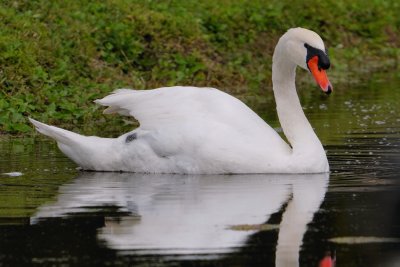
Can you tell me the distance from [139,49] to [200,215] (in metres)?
8.86

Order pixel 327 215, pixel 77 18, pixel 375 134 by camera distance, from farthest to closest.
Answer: pixel 77 18 < pixel 375 134 < pixel 327 215

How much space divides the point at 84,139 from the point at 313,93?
7.33m

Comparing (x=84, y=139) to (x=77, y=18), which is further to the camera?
(x=77, y=18)

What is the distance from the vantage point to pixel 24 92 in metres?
14.2

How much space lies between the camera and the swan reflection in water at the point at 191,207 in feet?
24.3

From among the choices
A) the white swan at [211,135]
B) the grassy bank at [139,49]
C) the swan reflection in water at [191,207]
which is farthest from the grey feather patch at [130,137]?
the grassy bank at [139,49]

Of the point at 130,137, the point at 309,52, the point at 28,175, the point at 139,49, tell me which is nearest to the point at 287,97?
the point at 309,52

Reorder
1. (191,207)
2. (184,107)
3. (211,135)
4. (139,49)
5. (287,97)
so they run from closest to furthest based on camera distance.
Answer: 1. (191,207)
2. (211,135)
3. (184,107)
4. (287,97)
5. (139,49)

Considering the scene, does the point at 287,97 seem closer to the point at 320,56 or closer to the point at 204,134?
the point at 320,56

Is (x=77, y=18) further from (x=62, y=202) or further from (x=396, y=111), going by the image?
(x=62, y=202)

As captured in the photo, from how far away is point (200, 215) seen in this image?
27.3ft

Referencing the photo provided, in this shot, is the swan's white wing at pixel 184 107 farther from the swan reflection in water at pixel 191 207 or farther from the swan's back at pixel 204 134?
the swan reflection in water at pixel 191 207

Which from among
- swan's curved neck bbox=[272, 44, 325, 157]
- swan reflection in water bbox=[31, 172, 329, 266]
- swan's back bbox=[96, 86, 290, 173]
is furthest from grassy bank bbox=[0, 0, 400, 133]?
swan reflection in water bbox=[31, 172, 329, 266]

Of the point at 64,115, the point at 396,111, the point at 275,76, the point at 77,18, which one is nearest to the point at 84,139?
the point at 275,76
